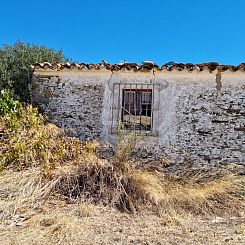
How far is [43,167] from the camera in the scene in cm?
626

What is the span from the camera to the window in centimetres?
822

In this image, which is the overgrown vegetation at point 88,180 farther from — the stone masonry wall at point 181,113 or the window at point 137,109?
the window at point 137,109

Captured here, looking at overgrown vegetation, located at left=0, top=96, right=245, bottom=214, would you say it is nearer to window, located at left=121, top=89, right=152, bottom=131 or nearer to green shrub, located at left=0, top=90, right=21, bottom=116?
green shrub, located at left=0, top=90, right=21, bottom=116

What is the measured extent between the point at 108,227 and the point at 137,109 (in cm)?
369

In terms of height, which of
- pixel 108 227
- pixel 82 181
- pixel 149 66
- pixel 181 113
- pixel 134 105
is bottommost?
pixel 108 227

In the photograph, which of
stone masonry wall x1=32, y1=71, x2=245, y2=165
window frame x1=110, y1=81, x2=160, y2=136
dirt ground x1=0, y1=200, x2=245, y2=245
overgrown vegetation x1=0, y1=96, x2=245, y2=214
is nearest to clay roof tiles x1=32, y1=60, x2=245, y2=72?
stone masonry wall x1=32, y1=71, x2=245, y2=165

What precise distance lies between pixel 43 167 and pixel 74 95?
2.67m

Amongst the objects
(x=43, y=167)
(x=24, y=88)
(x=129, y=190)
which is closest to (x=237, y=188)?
(x=129, y=190)

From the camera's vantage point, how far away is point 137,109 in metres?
8.30

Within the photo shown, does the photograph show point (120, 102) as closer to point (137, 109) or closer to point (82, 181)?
point (137, 109)

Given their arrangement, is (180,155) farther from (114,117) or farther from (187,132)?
(114,117)

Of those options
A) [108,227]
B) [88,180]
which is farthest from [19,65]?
[108,227]

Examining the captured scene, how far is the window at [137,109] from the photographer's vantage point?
27.0 ft

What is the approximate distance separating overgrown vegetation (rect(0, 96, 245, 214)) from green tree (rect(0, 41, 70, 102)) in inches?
94.6
